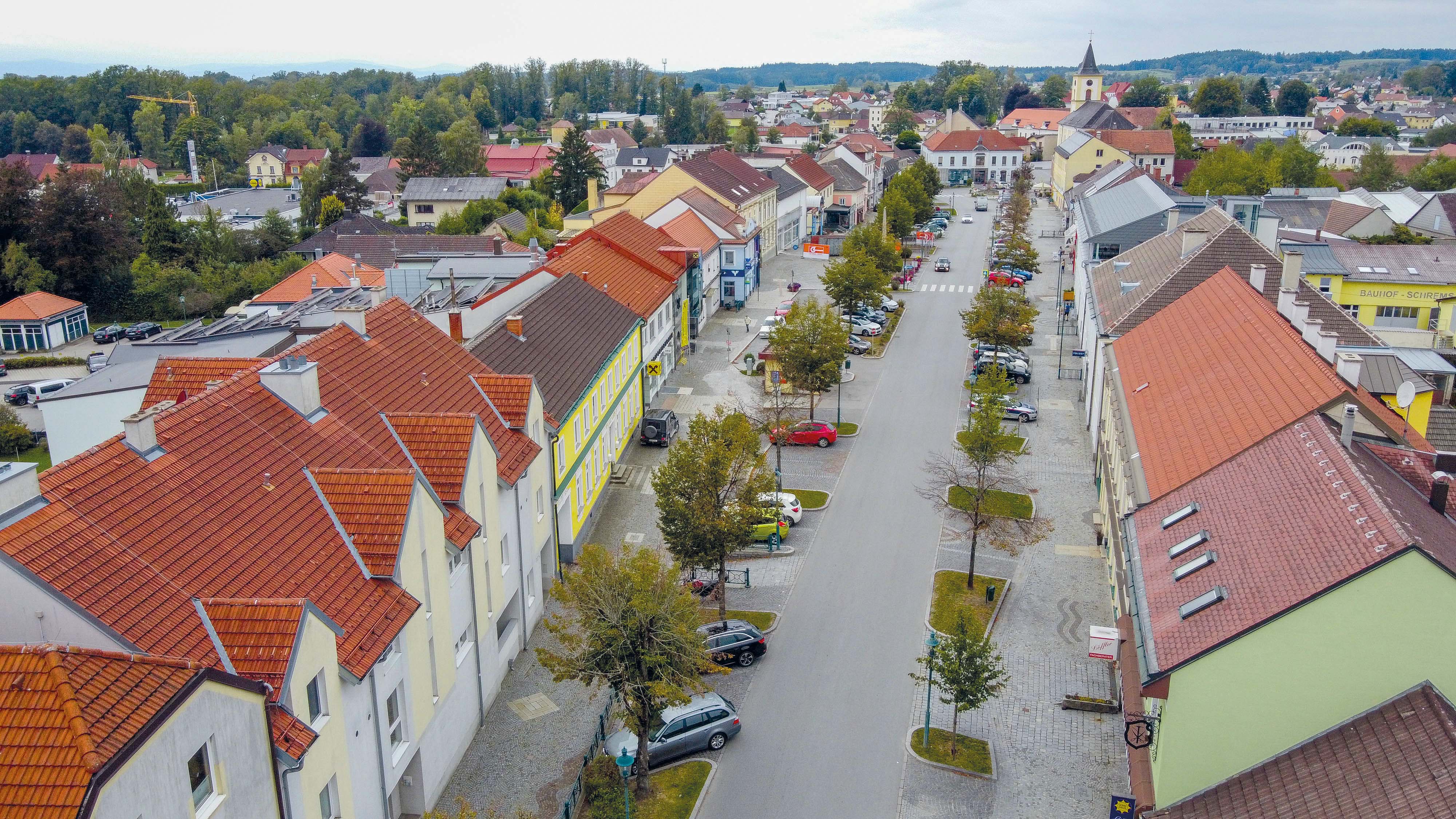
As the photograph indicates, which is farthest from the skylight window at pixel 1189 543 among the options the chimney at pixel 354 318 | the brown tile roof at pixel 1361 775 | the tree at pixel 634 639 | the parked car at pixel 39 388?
the parked car at pixel 39 388

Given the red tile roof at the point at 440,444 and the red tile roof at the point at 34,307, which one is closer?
the red tile roof at the point at 440,444

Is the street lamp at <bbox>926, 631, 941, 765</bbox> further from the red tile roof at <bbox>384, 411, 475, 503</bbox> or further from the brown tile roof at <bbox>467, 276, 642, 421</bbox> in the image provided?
the brown tile roof at <bbox>467, 276, 642, 421</bbox>

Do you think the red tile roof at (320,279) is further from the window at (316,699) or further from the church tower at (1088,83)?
the church tower at (1088,83)

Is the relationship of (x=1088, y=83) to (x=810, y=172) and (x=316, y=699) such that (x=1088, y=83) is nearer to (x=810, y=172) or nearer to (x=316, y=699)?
(x=810, y=172)

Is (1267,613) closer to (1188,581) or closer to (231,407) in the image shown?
(1188,581)

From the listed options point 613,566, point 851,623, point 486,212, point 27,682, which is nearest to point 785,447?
point 851,623

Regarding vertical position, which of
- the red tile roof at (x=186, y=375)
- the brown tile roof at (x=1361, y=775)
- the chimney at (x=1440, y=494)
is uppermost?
the red tile roof at (x=186, y=375)
